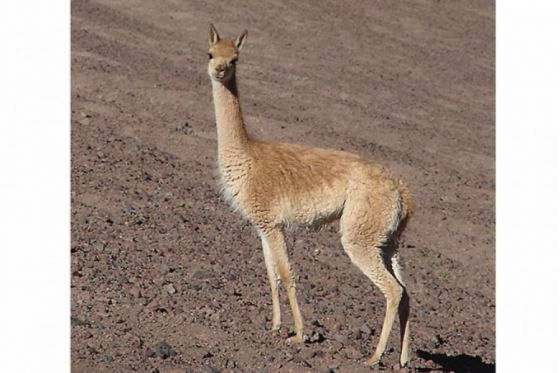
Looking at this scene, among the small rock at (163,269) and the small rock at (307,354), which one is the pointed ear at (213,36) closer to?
the small rock at (307,354)

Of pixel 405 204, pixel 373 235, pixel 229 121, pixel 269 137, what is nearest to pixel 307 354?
pixel 373 235

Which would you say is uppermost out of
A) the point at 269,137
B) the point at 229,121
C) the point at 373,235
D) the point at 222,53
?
the point at 222,53

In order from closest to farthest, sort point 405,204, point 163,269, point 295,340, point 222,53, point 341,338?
1. point 222,53
2. point 295,340
3. point 405,204
4. point 341,338
5. point 163,269

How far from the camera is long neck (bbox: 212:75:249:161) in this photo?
7.34 meters

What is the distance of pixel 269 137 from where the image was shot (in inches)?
648

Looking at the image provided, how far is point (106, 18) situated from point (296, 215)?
1577 centimetres

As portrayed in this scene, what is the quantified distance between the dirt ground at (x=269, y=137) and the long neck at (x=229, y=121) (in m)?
1.40

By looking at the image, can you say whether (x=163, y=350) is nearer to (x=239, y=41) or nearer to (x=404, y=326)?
(x=404, y=326)

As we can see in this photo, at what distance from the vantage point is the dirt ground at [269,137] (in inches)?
313

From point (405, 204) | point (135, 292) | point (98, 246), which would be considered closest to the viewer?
point (405, 204)

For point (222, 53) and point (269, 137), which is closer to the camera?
point (222, 53)

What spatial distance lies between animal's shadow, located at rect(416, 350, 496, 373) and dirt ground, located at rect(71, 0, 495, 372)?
26 mm

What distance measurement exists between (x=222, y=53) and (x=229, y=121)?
1.87ft

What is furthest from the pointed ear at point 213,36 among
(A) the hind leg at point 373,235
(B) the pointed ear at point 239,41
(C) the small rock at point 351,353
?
(C) the small rock at point 351,353
